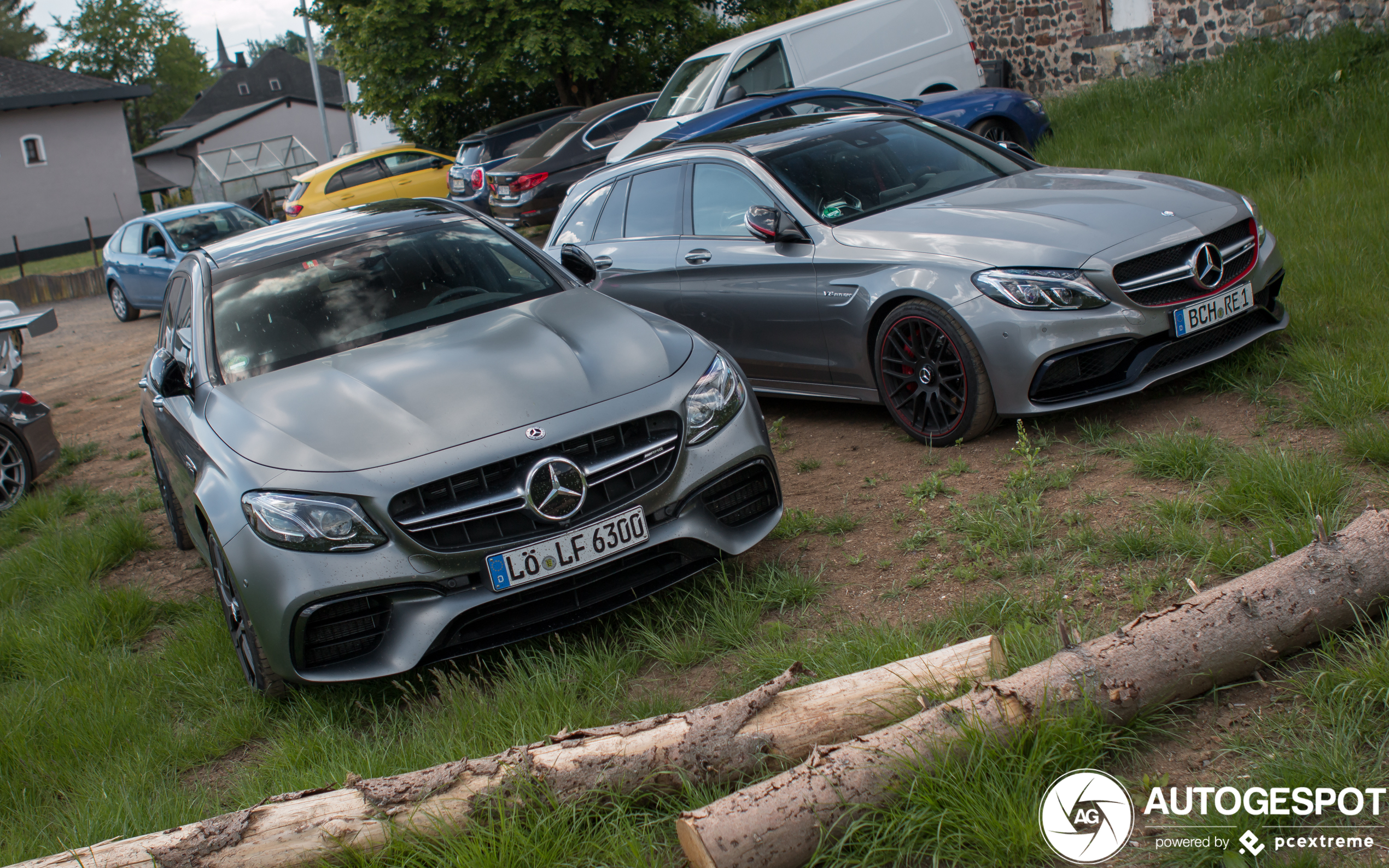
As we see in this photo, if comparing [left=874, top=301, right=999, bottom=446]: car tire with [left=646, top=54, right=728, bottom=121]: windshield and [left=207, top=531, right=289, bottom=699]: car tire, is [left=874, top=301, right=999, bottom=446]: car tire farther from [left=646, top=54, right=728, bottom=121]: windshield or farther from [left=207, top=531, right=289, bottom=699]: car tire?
Result: [left=646, top=54, right=728, bottom=121]: windshield

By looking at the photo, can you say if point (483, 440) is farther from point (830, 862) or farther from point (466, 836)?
point (830, 862)

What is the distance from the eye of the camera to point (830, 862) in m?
2.44

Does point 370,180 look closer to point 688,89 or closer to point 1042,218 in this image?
point 688,89

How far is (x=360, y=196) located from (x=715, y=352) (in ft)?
60.5

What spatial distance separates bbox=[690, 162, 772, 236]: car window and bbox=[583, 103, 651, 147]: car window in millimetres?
8735

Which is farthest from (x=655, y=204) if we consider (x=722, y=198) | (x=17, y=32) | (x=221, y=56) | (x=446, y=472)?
(x=221, y=56)

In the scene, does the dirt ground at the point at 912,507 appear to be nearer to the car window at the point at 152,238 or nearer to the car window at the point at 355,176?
the car window at the point at 152,238

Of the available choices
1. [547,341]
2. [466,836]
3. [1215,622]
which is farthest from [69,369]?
[1215,622]

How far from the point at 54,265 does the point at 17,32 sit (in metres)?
A: 45.9

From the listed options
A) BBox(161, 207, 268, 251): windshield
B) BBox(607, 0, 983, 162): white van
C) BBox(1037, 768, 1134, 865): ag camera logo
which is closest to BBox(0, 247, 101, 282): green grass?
BBox(161, 207, 268, 251): windshield

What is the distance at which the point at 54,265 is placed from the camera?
34.9m

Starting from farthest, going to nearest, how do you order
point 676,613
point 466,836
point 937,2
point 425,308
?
point 937,2, point 425,308, point 676,613, point 466,836

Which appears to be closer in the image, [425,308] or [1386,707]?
[1386,707]

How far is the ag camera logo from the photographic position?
232 cm
